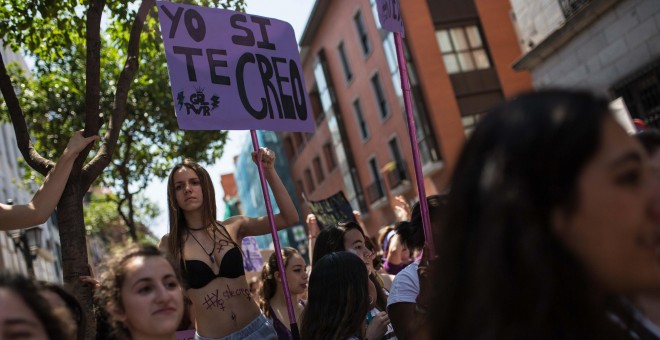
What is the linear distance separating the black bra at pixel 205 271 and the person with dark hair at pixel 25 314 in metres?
2.03

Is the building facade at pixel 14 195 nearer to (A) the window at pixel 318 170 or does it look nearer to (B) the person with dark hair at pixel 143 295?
(A) the window at pixel 318 170

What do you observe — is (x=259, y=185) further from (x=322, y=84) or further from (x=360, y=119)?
(x=360, y=119)

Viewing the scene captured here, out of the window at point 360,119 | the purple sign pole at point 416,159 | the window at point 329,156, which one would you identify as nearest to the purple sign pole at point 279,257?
the purple sign pole at point 416,159

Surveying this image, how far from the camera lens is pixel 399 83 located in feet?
94.0

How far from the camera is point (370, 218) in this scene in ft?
109

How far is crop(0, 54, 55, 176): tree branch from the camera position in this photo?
5.19 metres

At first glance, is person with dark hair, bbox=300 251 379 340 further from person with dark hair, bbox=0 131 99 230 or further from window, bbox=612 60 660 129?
window, bbox=612 60 660 129

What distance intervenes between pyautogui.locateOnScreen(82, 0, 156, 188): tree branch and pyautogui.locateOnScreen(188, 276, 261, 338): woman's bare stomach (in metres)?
1.26

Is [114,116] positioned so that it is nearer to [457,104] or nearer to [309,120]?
[309,120]

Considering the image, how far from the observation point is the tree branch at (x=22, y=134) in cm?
519

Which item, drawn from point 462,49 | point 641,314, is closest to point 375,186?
point 462,49

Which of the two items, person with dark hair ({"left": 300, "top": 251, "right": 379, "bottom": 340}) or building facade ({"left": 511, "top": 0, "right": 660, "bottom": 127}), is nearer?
person with dark hair ({"left": 300, "top": 251, "right": 379, "bottom": 340})

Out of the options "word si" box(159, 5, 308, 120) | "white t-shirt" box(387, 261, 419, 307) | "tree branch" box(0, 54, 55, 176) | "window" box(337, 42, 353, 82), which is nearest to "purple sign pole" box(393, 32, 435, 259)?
"white t-shirt" box(387, 261, 419, 307)

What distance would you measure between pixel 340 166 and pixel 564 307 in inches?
1374
